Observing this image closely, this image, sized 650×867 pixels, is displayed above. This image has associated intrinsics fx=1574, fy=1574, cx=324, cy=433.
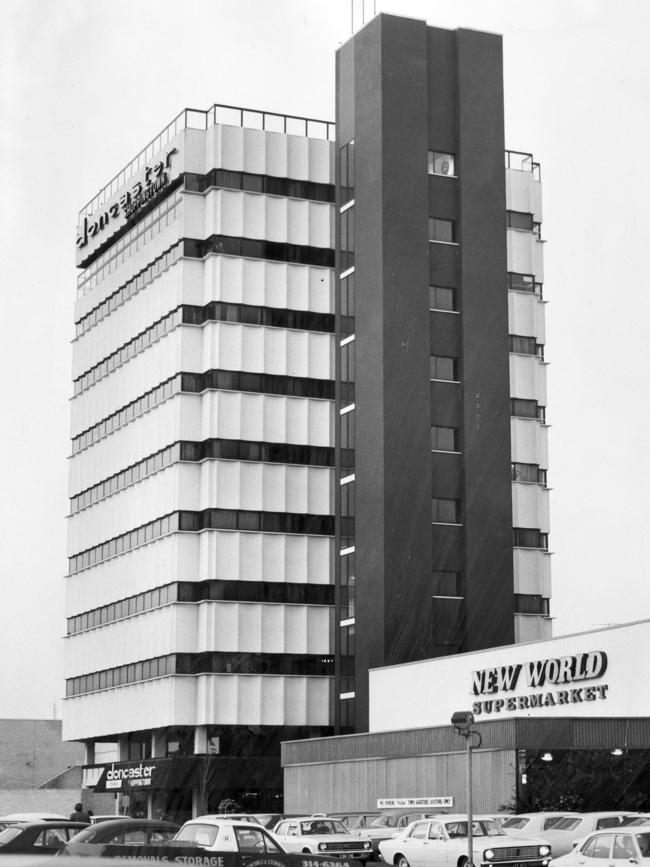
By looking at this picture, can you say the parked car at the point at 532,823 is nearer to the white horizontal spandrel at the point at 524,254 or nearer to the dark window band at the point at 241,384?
the dark window band at the point at 241,384

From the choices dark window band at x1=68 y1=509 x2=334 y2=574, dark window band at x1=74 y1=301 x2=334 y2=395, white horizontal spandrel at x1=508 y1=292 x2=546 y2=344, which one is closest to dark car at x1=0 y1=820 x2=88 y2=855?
dark window band at x1=68 y1=509 x2=334 y2=574

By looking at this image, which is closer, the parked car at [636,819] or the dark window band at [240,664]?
the parked car at [636,819]

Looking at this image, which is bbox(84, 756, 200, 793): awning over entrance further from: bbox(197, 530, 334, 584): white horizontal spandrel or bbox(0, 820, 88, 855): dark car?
bbox(0, 820, 88, 855): dark car

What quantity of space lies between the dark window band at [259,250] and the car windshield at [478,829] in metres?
47.8

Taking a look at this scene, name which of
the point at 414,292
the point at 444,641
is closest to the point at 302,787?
the point at 444,641

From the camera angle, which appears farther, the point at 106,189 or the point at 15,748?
the point at 15,748

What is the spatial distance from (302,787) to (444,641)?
44.5 ft

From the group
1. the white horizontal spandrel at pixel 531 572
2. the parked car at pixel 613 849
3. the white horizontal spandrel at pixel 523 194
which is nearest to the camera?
the parked car at pixel 613 849

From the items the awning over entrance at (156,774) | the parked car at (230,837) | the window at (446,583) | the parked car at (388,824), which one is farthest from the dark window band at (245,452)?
the parked car at (230,837)

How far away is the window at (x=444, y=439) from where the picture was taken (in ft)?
258

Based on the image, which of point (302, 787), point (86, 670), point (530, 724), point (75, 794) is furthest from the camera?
point (75, 794)

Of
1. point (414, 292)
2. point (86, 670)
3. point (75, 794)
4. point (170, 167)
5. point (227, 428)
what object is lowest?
point (75, 794)

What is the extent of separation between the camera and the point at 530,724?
164 feet

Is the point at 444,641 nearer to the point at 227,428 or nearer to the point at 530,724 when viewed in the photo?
the point at 227,428
